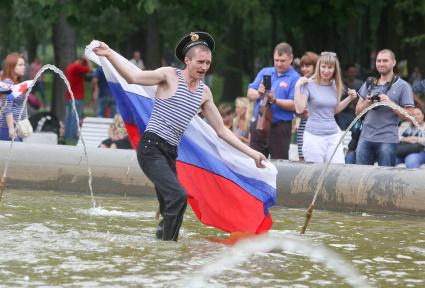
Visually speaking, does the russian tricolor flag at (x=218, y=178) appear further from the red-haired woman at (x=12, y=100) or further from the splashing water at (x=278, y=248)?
the red-haired woman at (x=12, y=100)

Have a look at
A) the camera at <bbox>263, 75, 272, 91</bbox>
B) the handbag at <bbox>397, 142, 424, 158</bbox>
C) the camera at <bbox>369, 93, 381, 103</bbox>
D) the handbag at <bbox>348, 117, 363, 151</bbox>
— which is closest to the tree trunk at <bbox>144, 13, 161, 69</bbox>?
the handbag at <bbox>397, 142, 424, 158</bbox>

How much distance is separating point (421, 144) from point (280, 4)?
10614 millimetres

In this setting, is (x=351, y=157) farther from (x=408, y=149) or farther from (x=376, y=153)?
(x=376, y=153)

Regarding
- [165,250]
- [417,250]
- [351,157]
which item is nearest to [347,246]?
[417,250]

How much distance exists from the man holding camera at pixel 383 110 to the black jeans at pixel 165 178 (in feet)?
12.8

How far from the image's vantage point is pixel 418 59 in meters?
28.0

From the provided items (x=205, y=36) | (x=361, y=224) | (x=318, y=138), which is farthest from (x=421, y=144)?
(x=205, y=36)

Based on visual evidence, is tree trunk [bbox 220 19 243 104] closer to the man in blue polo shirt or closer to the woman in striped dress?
the woman in striped dress

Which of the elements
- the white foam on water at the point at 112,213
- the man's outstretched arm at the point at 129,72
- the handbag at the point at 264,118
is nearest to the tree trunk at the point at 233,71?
the handbag at the point at 264,118

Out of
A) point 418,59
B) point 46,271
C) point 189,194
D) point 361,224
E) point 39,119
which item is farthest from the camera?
point 418,59

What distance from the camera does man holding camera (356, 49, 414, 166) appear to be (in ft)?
44.1

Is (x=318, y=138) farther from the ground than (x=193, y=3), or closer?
closer

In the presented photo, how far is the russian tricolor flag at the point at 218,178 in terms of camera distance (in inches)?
432

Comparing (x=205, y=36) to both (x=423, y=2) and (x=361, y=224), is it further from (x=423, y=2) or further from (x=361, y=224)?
(x=423, y=2)
